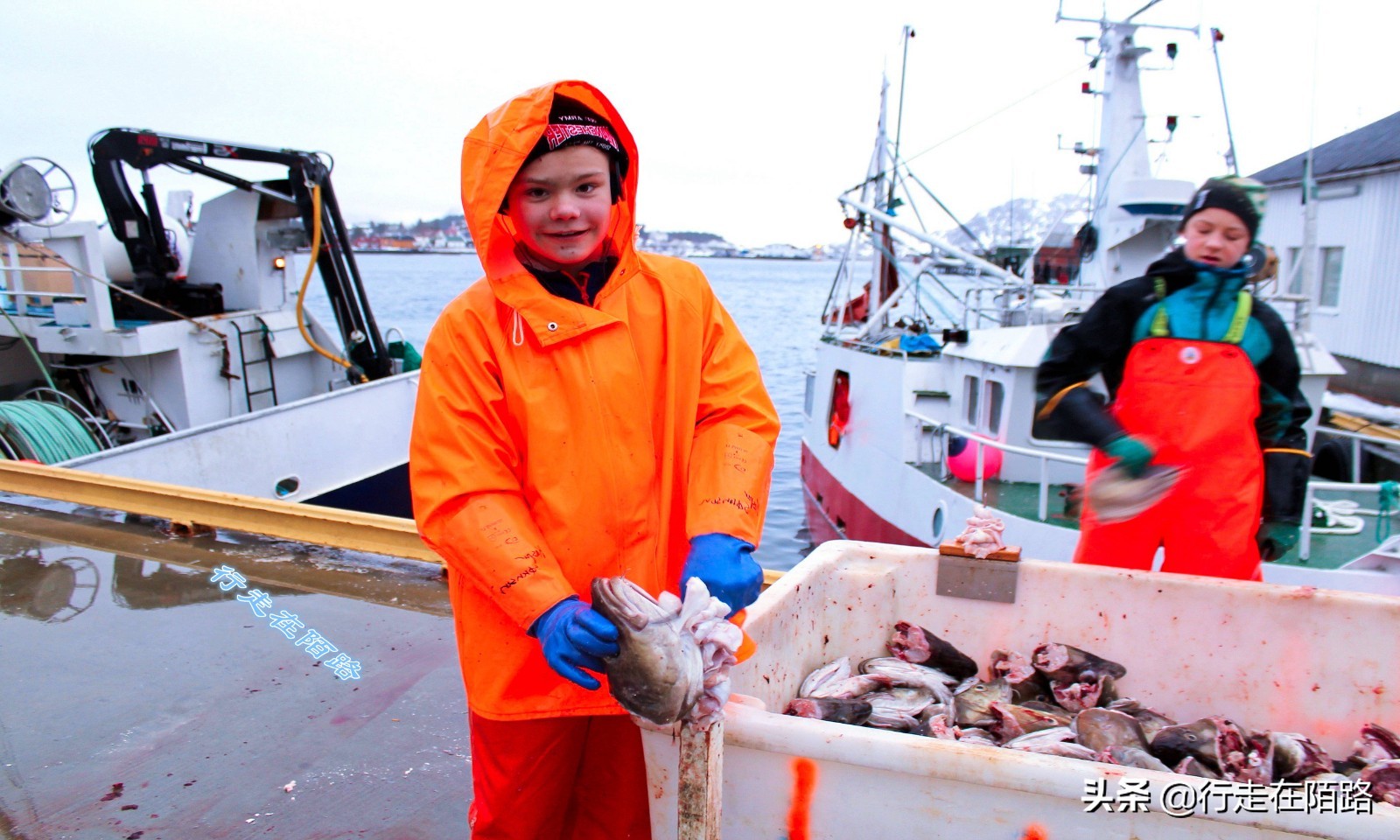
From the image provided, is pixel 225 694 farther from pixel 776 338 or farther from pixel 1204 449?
pixel 776 338

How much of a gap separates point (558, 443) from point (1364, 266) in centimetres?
1821

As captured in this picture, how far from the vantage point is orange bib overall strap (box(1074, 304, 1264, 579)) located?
2576mm

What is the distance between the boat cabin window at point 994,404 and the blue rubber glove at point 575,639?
22.9 ft

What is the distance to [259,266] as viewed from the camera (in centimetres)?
976

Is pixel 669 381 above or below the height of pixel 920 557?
above

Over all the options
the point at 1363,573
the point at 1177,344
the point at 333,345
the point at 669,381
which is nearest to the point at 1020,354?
the point at 1363,573

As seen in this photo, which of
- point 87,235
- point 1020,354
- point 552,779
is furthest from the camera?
point 87,235

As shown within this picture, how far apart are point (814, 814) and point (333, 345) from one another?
10.3 m

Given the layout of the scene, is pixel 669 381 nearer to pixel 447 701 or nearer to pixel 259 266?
pixel 447 701

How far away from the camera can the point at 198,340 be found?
8664mm

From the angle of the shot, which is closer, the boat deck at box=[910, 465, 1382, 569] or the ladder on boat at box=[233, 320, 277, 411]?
the boat deck at box=[910, 465, 1382, 569]

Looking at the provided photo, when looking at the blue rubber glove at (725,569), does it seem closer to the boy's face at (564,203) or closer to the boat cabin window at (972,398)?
the boy's face at (564,203)

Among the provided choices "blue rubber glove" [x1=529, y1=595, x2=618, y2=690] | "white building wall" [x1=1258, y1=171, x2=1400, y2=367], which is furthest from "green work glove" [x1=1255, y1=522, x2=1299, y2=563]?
"white building wall" [x1=1258, y1=171, x2=1400, y2=367]

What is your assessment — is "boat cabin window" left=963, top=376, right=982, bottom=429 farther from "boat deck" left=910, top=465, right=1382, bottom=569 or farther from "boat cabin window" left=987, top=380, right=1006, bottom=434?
"boat deck" left=910, top=465, right=1382, bottom=569
